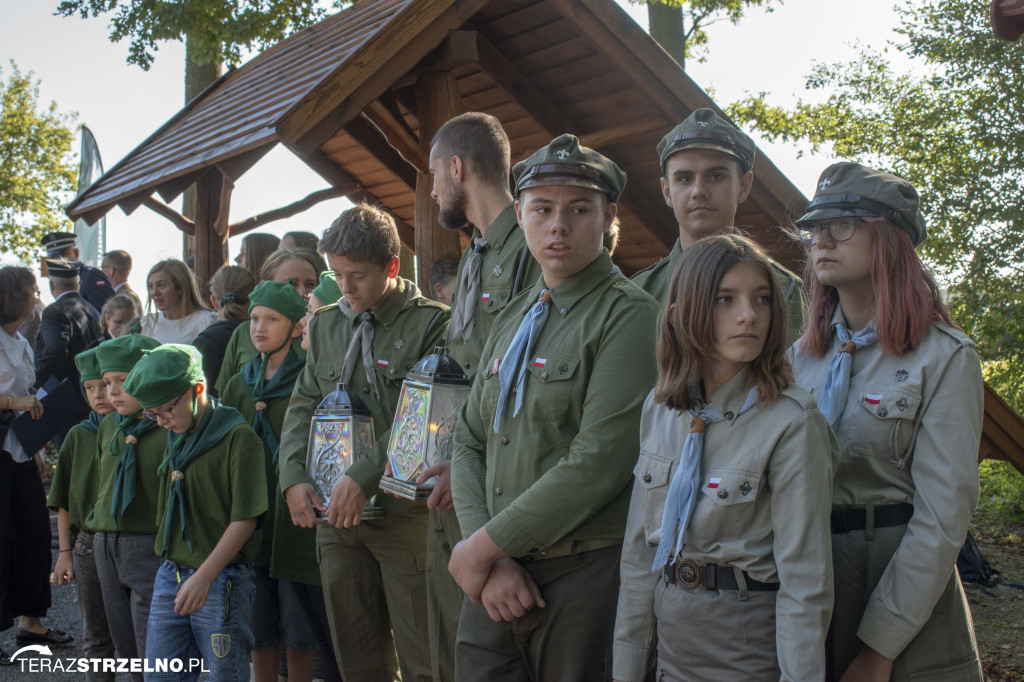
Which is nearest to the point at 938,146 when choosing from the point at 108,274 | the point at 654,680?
the point at 108,274

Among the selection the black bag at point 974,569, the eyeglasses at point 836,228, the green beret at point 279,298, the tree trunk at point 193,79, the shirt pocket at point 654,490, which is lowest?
the black bag at point 974,569

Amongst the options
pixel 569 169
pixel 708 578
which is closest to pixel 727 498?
pixel 708 578

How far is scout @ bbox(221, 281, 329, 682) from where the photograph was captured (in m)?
4.20

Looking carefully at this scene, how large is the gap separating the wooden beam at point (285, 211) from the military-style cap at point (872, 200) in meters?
7.31

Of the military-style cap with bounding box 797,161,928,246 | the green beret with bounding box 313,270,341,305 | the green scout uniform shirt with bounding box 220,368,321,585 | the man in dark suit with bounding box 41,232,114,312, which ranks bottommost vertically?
the green scout uniform shirt with bounding box 220,368,321,585

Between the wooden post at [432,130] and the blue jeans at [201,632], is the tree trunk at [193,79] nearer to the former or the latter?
the wooden post at [432,130]

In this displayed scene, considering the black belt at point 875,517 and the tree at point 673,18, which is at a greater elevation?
the tree at point 673,18

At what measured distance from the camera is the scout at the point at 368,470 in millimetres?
3568

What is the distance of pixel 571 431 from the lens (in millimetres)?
2646

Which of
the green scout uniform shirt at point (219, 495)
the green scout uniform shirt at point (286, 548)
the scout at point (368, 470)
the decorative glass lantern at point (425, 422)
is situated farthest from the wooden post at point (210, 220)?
the decorative glass lantern at point (425, 422)

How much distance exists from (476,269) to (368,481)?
912mm

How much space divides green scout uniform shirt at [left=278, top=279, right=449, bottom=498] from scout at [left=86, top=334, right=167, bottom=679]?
0.82 meters

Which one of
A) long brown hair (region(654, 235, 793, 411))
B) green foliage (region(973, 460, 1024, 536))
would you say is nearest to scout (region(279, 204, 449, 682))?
long brown hair (region(654, 235, 793, 411))

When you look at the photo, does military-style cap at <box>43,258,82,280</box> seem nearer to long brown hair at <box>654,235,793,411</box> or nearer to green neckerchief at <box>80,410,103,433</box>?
green neckerchief at <box>80,410,103,433</box>
